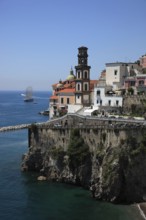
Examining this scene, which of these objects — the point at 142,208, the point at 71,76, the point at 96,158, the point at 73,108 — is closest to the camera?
the point at 142,208

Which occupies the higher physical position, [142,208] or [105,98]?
[105,98]

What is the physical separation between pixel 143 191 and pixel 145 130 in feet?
25.5

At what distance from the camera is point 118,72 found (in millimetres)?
71750

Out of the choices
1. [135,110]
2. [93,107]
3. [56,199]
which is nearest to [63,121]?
[93,107]

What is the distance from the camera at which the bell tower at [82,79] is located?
71.0 m

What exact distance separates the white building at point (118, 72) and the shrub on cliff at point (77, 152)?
68.8 feet

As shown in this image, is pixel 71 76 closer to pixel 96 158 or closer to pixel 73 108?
pixel 73 108

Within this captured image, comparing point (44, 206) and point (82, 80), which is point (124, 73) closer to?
point (82, 80)

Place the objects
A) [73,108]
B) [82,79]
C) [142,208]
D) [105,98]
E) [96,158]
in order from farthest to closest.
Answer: [73,108] < [82,79] < [105,98] < [96,158] < [142,208]

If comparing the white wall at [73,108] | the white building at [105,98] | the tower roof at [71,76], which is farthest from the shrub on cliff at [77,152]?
the tower roof at [71,76]

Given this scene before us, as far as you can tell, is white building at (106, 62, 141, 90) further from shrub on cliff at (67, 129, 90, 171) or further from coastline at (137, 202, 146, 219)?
coastline at (137, 202, 146, 219)

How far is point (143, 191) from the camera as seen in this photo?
153 feet

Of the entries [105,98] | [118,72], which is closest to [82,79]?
[105,98]

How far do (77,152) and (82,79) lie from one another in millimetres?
22256
